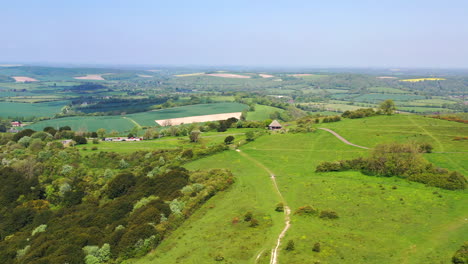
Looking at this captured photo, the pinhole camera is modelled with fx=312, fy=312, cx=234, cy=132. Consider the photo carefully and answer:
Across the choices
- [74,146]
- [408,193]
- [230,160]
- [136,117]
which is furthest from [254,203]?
[136,117]

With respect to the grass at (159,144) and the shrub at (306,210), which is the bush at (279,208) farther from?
the grass at (159,144)

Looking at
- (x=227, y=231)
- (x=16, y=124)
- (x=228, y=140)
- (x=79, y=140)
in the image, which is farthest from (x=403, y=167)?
(x=16, y=124)

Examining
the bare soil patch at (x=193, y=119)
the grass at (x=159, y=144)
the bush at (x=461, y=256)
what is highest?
the bush at (x=461, y=256)

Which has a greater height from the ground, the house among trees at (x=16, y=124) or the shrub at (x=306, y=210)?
the shrub at (x=306, y=210)

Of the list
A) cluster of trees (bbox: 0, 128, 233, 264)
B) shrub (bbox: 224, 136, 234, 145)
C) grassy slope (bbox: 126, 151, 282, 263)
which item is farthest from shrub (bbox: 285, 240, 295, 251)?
shrub (bbox: 224, 136, 234, 145)

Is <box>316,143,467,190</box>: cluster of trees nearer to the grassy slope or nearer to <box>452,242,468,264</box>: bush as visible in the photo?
the grassy slope

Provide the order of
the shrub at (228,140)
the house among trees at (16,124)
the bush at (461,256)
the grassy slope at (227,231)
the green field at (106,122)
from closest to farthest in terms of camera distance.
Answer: the bush at (461,256), the grassy slope at (227,231), the shrub at (228,140), the green field at (106,122), the house among trees at (16,124)

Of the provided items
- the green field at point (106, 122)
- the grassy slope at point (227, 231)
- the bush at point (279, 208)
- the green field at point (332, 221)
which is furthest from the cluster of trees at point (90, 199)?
the green field at point (106, 122)
